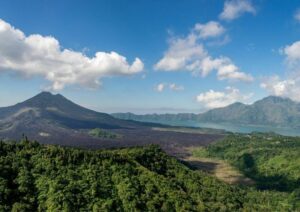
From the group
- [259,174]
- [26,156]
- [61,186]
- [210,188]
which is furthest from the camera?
[259,174]

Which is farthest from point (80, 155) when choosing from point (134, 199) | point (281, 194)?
point (281, 194)

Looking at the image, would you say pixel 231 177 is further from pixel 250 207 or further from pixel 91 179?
pixel 91 179

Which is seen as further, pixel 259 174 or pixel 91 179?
pixel 259 174

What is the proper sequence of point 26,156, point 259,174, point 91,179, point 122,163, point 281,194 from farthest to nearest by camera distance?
1. point 259,174
2. point 281,194
3. point 122,163
4. point 26,156
5. point 91,179

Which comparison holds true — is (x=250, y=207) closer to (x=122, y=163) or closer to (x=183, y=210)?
(x=183, y=210)

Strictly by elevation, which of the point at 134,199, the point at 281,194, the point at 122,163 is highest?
the point at 122,163

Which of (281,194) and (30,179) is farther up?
(30,179)
